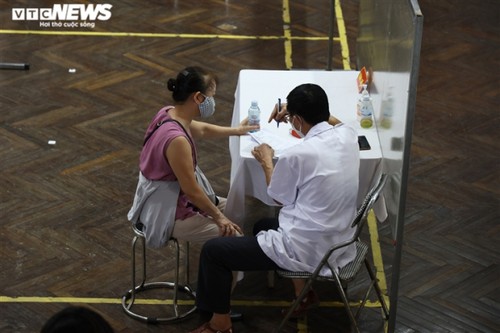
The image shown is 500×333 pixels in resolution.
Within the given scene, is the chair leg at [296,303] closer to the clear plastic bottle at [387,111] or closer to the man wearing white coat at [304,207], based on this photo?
the man wearing white coat at [304,207]

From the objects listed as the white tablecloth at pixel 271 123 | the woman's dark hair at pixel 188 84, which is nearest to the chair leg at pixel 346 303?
the white tablecloth at pixel 271 123

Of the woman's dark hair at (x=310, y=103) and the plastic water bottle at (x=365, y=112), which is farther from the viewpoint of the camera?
the plastic water bottle at (x=365, y=112)

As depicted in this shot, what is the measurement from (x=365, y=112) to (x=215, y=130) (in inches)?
34.7

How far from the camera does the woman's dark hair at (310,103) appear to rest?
5180 mm

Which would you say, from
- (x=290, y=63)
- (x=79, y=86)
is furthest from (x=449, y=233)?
(x=79, y=86)

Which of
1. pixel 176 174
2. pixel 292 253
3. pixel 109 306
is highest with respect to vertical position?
pixel 176 174

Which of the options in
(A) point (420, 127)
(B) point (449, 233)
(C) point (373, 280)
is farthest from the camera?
(A) point (420, 127)

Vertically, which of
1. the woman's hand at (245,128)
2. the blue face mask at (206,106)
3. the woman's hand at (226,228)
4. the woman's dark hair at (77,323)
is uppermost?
the blue face mask at (206,106)

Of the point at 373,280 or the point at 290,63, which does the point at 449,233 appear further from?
the point at 290,63

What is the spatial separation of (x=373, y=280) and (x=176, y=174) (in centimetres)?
119

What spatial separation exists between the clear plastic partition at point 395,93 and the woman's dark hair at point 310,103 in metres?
0.39

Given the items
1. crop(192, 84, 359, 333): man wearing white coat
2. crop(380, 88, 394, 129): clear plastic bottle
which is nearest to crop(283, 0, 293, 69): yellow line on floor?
crop(380, 88, 394, 129): clear plastic bottle

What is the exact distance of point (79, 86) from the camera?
8203mm

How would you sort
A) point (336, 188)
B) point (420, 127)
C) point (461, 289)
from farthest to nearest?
point (420, 127)
point (461, 289)
point (336, 188)
